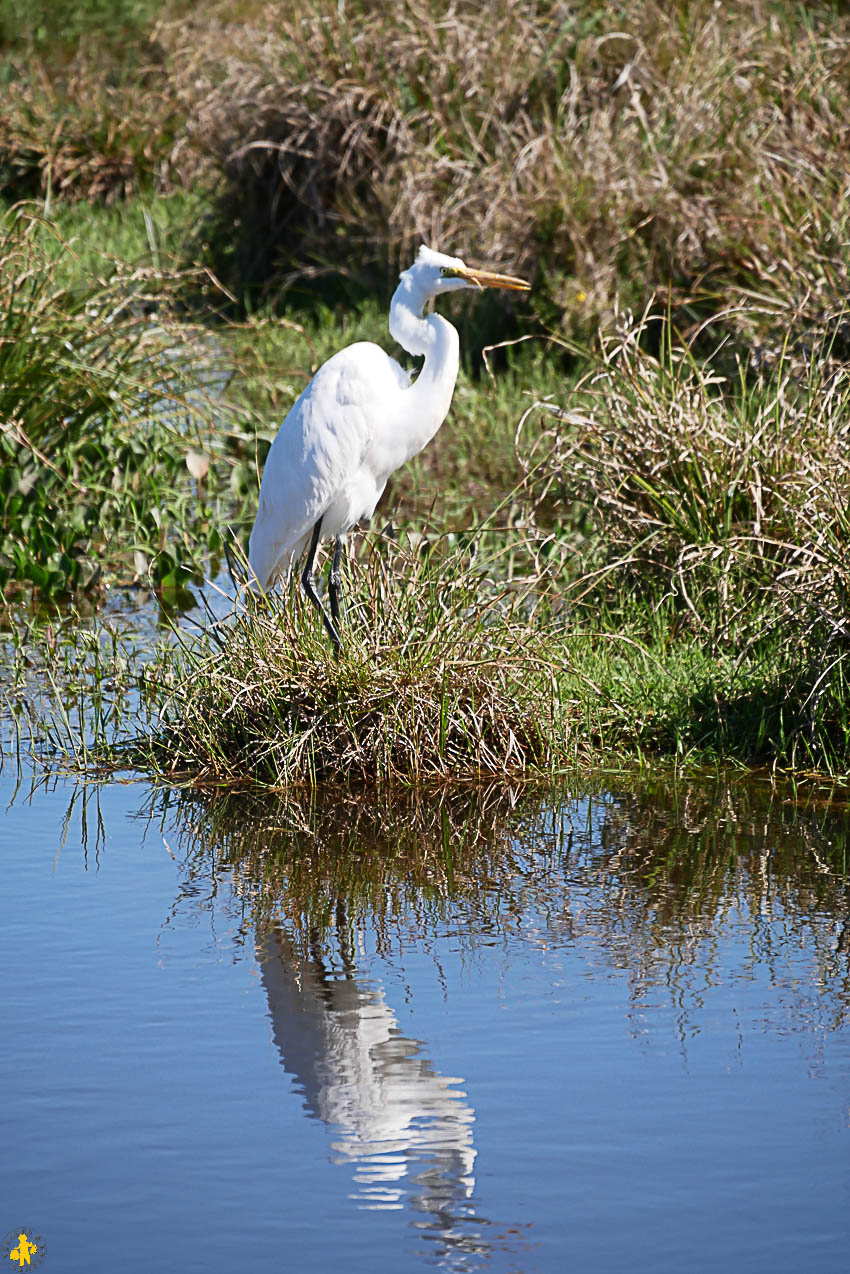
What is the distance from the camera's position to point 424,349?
5309 millimetres

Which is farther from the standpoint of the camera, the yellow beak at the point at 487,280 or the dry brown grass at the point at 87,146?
the dry brown grass at the point at 87,146

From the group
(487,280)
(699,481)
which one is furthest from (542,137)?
(487,280)

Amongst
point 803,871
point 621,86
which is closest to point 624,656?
point 803,871

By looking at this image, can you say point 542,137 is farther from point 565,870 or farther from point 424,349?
point 565,870

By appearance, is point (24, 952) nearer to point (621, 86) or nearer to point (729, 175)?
point (729, 175)

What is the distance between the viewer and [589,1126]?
2.86 meters

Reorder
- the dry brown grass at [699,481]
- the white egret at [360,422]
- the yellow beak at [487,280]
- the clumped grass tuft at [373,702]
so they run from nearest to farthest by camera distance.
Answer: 1. the clumped grass tuft at [373,702]
2. the yellow beak at [487,280]
3. the white egret at [360,422]
4. the dry brown grass at [699,481]

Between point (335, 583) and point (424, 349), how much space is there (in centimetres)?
77

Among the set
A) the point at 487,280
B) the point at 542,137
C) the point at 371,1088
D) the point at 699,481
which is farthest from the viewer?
the point at 542,137

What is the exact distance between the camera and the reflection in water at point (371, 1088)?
270cm

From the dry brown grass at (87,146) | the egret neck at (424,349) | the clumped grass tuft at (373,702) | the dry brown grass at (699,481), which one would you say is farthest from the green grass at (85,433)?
the dry brown grass at (87,146)

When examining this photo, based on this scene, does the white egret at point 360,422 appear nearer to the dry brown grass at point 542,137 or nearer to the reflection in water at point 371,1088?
the reflection in water at point 371,1088

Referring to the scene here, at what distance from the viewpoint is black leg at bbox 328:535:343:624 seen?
5.21 m

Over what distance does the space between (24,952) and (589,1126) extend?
4.47 ft
